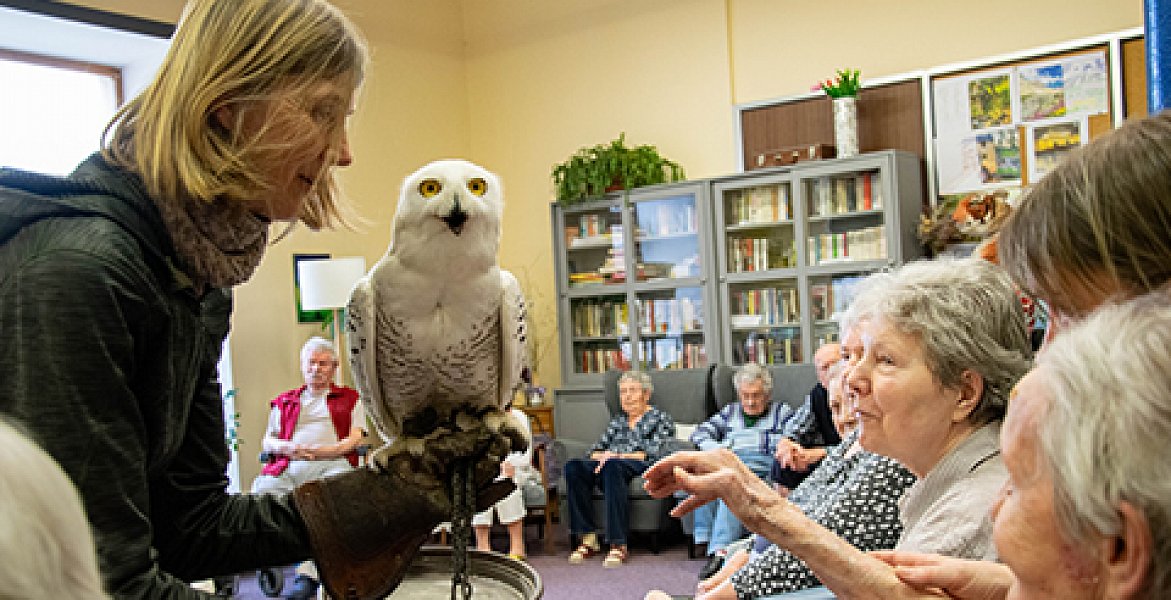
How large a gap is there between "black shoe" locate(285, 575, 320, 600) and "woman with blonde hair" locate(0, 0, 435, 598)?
4.68 metres

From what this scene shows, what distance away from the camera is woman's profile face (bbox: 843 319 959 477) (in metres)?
1.83

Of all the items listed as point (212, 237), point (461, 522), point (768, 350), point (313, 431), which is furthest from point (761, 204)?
point (212, 237)

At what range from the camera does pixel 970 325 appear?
1854 mm

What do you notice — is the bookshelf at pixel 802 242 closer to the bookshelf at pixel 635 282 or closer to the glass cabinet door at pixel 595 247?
the bookshelf at pixel 635 282

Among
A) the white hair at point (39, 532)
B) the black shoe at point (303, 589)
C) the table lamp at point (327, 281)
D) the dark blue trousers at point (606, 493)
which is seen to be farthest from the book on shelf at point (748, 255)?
the white hair at point (39, 532)

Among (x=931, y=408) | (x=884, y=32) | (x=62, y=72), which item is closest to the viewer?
(x=931, y=408)

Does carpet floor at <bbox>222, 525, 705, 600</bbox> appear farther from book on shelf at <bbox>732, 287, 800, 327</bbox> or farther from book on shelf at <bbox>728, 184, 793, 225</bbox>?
book on shelf at <bbox>728, 184, 793, 225</bbox>

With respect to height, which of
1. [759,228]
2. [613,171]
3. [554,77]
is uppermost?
[554,77]

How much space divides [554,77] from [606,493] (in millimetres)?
3573

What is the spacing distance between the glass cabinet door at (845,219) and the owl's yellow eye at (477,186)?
15.8 feet

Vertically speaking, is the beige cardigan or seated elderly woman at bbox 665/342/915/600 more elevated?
the beige cardigan

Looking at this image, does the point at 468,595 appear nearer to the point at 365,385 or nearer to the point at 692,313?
the point at 365,385

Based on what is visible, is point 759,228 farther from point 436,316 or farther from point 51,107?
point 436,316

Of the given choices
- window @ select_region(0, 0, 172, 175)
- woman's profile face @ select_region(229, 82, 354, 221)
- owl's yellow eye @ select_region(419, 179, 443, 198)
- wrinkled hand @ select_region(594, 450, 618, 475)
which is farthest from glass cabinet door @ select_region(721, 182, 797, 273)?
woman's profile face @ select_region(229, 82, 354, 221)
